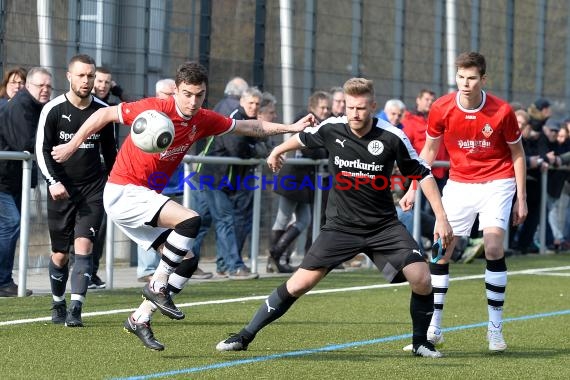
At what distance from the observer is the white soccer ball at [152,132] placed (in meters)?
8.53

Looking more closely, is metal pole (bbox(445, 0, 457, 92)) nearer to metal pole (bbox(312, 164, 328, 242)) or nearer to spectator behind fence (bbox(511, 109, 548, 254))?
spectator behind fence (bbox(511, 109, 548, 254))

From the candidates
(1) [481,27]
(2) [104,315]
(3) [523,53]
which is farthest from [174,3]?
(3) [523,53]

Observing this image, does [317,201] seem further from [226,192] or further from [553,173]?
[553,173]

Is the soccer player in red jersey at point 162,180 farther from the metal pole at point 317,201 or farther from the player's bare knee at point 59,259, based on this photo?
the metal pole at point 317,201

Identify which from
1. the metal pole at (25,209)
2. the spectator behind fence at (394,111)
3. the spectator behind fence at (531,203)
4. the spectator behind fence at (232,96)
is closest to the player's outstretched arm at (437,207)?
the metal pole at (25,209)

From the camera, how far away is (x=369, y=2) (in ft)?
59.8

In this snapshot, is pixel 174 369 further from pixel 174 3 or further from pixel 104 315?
pixel 174 3

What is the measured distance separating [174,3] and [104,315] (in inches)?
222

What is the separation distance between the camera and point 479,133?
934 centimetres

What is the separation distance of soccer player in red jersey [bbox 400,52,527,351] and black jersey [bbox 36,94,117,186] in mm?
2615

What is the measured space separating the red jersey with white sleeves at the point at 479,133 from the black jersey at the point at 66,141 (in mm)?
2616

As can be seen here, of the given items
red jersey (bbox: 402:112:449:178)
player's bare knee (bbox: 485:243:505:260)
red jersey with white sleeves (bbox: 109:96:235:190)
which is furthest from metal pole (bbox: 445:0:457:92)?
red jersey with white sleeves (bbox: 109:96:235:190)

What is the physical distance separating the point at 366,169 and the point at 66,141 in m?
2.84

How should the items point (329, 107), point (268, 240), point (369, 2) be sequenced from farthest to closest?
1. point (369, 2)
2. point (268, 240)
3. point (329, 107)
